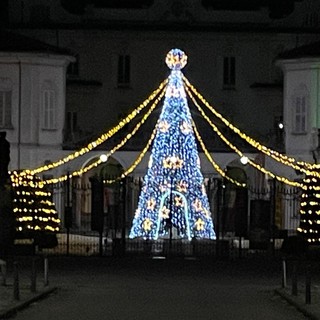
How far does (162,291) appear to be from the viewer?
34750 millimetres

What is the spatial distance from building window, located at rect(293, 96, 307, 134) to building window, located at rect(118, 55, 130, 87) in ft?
52.2

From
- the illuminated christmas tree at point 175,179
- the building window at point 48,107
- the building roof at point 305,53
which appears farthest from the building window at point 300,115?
the illuminated christmas tree at point 175,179

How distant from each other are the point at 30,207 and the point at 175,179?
5823 mm

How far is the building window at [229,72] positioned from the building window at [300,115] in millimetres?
13640

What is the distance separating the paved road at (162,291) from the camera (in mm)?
28625

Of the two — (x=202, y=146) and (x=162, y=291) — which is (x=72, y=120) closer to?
(x=202, y=146)

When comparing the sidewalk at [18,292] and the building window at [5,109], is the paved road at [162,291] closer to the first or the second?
the sidewalk at [18,292]

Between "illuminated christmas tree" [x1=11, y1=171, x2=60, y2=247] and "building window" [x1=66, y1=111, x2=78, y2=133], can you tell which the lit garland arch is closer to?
"illuminated christmas tree" [x1=11, y1=171, x2=60, y2=247]

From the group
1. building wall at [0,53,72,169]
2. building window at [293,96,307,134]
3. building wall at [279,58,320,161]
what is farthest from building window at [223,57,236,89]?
building wall at [0,53,72,169]

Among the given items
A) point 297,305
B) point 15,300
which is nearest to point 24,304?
point 15,300

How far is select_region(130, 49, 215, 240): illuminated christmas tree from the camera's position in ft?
186

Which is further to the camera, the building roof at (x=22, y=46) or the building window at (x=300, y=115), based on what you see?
the building roof at (x=22, y=46)

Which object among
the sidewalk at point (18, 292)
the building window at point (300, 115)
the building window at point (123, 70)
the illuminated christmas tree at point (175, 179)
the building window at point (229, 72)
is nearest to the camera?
the sidewalk at point (18, 292)

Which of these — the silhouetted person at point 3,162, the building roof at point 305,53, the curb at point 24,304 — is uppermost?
the building roof at point 305,53
